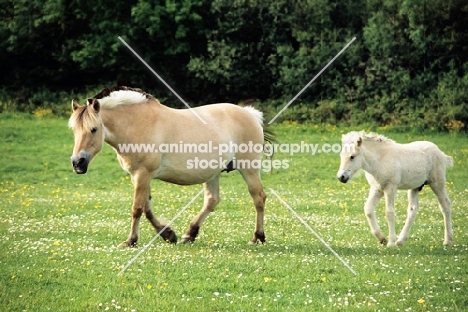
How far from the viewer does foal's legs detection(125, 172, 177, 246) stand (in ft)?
39.5

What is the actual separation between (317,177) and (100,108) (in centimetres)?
1284

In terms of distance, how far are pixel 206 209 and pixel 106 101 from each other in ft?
8.94

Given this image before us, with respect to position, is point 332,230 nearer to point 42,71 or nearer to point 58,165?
point 58,165

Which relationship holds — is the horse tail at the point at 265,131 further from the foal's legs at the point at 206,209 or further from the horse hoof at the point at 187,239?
the horse hoof at the point at 187,239

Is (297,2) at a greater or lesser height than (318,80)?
greater

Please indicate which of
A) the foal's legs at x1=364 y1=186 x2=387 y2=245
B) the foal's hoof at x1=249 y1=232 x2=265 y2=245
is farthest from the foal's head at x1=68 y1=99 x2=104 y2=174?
the foal's legs at x1=364 y1=186 x2=387 y2=245

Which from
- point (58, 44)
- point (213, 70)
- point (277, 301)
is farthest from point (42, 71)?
point (277, 301)

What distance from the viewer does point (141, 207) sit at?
40.1ft

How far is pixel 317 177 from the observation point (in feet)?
78.1

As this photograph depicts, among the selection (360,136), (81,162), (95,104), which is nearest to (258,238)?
(360,136)

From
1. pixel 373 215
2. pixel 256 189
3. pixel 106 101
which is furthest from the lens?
pixel 256 189

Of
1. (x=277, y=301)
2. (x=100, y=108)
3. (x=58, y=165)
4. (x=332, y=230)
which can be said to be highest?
(x=100, y=108)

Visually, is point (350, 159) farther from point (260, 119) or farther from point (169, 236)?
point (169, 236)

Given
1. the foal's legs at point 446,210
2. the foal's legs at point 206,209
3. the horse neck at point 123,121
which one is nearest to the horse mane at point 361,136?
the foal's legs at point 446,210
